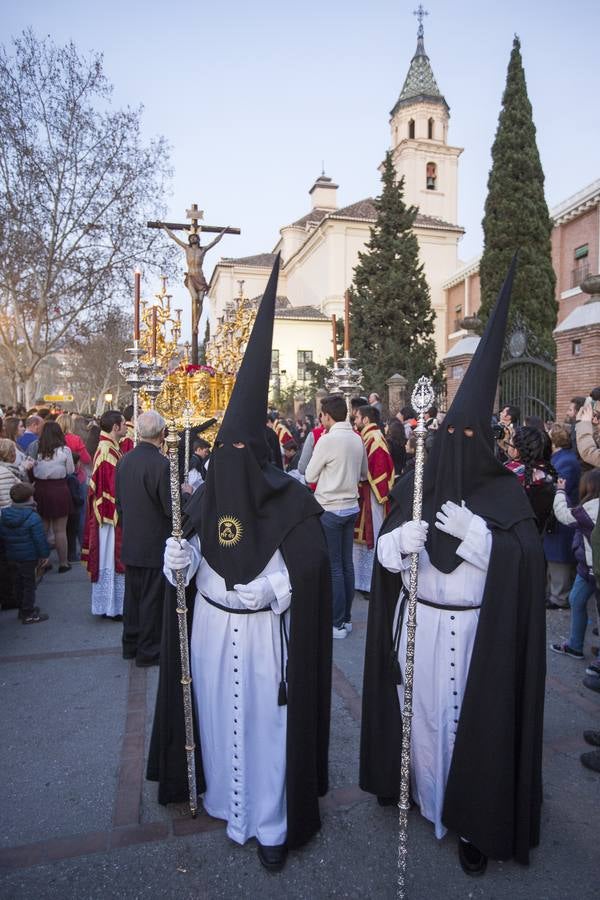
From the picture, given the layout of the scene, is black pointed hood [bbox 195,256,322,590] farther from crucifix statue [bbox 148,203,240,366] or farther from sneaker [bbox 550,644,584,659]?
crucifix statue [bbox 148,203,240,366]

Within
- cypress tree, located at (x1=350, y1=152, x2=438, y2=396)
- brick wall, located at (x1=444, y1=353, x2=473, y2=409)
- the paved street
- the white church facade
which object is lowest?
the paved street

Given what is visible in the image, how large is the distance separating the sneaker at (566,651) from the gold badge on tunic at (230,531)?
370cm

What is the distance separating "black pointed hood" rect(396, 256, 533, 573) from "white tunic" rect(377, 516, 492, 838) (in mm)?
96

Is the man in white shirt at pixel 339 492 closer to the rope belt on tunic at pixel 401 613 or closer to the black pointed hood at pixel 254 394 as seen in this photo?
the rope belt on tunic at pixel 401 613

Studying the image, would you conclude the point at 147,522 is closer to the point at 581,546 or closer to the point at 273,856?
the point at 273,856

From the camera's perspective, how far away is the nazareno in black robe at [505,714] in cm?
270

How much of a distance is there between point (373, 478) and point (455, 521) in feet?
13.0

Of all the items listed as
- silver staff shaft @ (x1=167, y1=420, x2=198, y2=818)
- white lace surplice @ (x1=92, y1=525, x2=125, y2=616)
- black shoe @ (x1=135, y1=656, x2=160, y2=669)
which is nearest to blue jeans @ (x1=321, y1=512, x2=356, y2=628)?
black shoe @ (x1=135, y1=656, x2=160, y2=669)

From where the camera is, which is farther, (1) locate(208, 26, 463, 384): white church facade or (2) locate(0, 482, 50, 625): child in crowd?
(1) locate(208, 26, 463, 384): white church facade

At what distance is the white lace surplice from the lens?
609 centimetres

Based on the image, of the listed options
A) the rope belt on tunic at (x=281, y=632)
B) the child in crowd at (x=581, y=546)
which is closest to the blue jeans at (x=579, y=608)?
the child in crowd at (x=581, y=546)

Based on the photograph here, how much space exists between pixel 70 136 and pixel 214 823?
718 inches

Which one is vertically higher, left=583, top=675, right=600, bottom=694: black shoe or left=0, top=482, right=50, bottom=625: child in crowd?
left=0, top=482, right=50, bottom=625: child in crowd

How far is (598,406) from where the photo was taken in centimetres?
571
